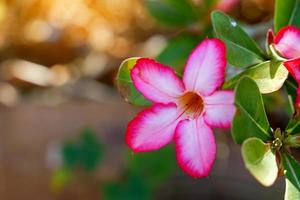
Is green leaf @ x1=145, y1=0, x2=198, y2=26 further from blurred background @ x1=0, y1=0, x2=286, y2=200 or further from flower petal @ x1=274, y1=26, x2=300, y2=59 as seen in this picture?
flower petal @ x1=274, y1=26, x2=300, y2=59

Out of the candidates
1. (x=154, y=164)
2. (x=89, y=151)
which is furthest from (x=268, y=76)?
(x=89, y=151)

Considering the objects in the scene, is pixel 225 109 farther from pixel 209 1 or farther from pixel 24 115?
pixel 24 115

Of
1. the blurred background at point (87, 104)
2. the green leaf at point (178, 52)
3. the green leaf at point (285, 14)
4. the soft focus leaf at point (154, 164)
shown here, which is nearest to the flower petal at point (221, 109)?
the green leaf at point (285, 14)

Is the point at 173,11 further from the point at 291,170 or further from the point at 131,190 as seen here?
the point at 291,170

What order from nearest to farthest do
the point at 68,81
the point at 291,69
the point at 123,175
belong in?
the point at 291,69 < the point at 123,175 < the point at 68,81

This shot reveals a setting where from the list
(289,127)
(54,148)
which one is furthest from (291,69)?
(54,148)

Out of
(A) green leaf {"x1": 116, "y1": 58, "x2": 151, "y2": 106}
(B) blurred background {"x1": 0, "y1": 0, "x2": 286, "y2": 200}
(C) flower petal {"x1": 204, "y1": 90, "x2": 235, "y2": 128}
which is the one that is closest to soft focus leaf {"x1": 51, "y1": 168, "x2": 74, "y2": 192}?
(B) blurred background {"x1": 0, "y1": 0, "x2": 286, "y2": 200}
